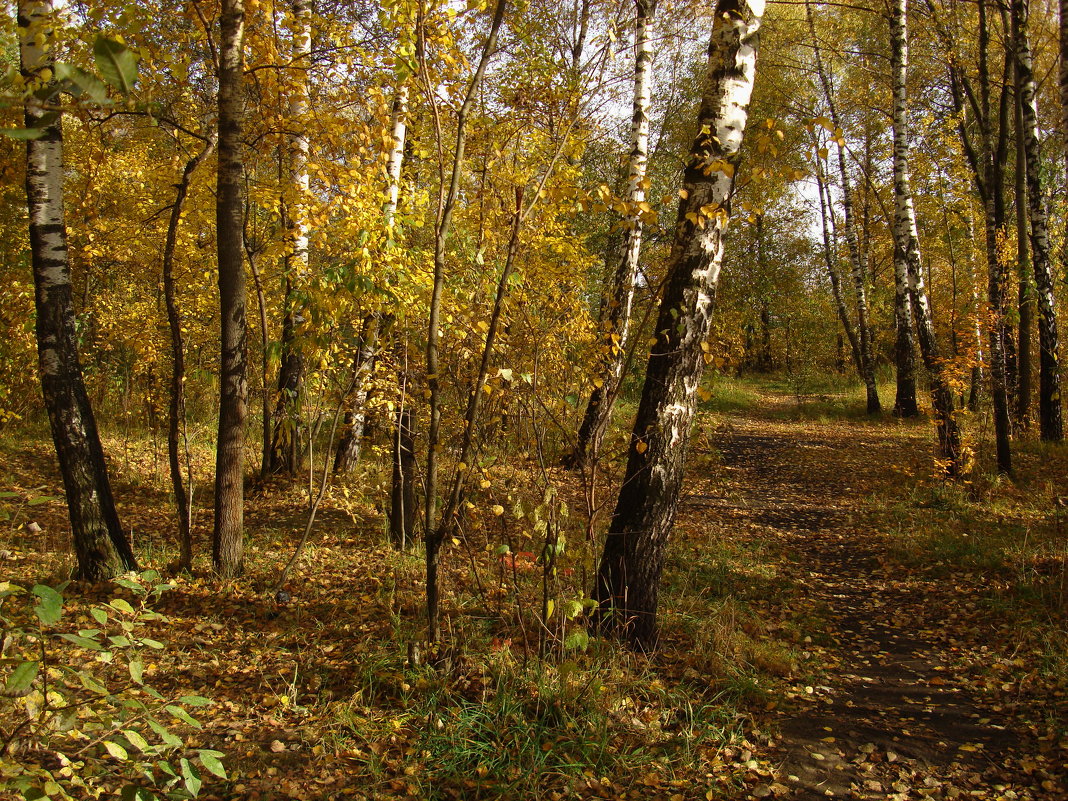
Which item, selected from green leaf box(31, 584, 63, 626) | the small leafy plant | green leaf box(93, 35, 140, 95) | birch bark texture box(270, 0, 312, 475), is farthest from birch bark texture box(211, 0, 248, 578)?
green leaf box(93, 35, 140, 95)

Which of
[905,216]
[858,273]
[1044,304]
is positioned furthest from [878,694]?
[858,273]

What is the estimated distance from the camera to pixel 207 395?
11.5 meters

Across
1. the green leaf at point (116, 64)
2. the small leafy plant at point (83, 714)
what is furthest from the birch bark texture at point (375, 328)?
the green leaf at point (116, 64)

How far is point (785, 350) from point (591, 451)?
23.7 meters

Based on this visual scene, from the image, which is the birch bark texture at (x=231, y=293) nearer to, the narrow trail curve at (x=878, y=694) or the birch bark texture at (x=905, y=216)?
the narrow trail curve at (x=878, y=694)

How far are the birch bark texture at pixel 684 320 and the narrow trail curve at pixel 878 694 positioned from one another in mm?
1238

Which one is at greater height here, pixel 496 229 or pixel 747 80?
pixel 747 80

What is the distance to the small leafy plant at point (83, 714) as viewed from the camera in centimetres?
165

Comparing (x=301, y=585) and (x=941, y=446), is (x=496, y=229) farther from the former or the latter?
(x=941, y=446)

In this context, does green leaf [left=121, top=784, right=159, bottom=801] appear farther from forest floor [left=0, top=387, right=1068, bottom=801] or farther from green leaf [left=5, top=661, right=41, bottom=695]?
forest floor [left=0, top=387, right=1068, bottom=801]

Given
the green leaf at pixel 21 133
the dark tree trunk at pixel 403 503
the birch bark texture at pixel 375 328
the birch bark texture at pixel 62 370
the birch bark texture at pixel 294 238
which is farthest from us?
the dark tree trunk at pixel 403 503

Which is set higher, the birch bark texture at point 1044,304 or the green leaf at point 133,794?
the birch bark texture at point 1044,304

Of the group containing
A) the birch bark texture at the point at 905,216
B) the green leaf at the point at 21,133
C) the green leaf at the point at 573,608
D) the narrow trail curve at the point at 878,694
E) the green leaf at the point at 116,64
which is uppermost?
the birch bark texture at the point at 905,216

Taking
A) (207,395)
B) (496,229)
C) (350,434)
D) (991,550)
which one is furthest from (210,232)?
(991,550)
